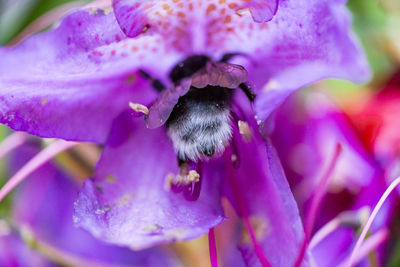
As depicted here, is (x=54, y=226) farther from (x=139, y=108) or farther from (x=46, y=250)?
(x=139, y=108)

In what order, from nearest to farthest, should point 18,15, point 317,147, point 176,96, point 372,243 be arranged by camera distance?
point 176,96
point 372,243
point 317,147
point 18,15

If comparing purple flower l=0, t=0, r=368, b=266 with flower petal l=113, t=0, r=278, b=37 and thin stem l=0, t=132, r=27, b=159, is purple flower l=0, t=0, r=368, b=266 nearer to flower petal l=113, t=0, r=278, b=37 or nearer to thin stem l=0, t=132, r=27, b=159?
flower petal l=113, t=0, r=278, b=37

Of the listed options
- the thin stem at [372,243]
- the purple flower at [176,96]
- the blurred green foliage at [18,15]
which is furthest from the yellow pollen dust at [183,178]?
the blurred green foliage at [18,15]

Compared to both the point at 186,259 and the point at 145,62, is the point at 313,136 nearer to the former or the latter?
the point at 186,259

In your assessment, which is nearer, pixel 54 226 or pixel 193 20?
pixel 193 20

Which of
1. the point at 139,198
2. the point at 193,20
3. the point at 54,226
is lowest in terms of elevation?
the point at 54,226

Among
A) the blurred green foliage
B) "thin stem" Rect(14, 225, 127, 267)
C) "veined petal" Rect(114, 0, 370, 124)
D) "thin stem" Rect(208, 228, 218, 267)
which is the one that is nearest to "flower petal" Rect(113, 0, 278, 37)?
"veined petal" Rect(114, 0, 370, 124)

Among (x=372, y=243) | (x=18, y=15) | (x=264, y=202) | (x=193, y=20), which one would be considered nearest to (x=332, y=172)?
(x=372, y=243)
